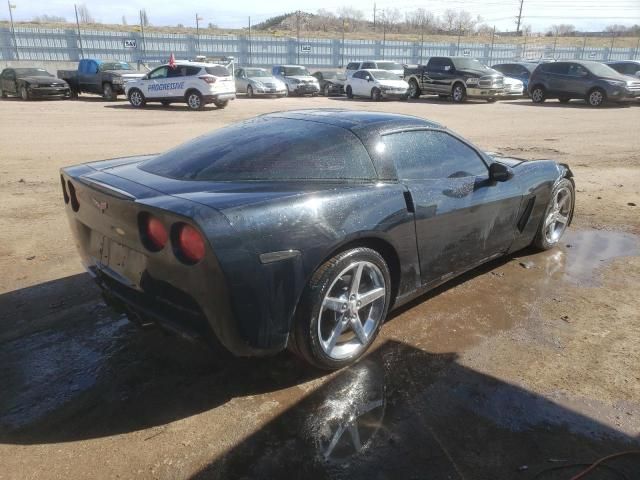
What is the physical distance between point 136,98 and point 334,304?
18987mm

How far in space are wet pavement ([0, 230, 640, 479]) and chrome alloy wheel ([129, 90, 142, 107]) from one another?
1745 cm

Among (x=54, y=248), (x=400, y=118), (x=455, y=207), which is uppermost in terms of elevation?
(x=400, y=118)

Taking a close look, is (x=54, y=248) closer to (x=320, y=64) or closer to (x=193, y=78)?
(x=193, y=78)

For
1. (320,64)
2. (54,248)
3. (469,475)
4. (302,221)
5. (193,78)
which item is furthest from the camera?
(320,64)

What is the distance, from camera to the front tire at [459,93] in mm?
21531

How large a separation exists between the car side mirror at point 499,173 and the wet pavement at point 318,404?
997 mm

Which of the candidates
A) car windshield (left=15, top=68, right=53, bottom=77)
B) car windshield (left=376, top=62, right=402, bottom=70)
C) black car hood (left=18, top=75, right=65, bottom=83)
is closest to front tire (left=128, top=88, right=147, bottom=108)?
black car hood (left=18, top=75, right=65, bottom=83)

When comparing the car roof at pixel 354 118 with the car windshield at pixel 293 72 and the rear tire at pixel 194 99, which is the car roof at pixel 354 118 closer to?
the rear tire at pixel 194 99

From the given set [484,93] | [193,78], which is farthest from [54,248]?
[484,93]

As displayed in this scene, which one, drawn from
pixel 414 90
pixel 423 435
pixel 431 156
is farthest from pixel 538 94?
pixel 423 435

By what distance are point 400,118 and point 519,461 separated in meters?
2.27

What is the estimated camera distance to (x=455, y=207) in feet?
11.6

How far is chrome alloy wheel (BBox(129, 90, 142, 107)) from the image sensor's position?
19484 millimetres

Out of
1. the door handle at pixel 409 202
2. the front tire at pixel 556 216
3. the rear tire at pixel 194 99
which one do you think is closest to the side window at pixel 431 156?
the door handle at pixel 409 202
